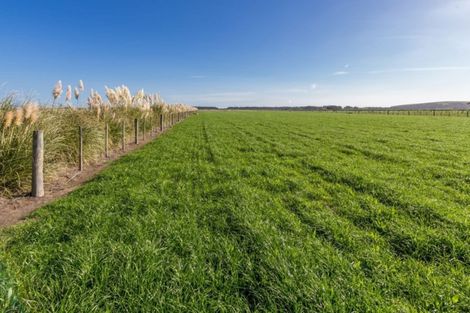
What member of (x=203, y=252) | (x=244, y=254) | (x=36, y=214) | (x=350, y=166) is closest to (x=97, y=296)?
(x=203, y=252)

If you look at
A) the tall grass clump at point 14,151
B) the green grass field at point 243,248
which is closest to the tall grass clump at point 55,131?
the tall grass clump at point 14,151

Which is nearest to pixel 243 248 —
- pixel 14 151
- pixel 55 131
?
pixel 14 151

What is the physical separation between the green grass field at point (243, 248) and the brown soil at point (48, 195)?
15.0 inches

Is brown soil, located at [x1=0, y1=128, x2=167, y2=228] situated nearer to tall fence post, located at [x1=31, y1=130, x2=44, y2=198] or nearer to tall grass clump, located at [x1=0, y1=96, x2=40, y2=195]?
tall fence post, located at [x1=31, y1=130, x2=44, y2=198]

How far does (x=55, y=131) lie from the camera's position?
6.21 metres

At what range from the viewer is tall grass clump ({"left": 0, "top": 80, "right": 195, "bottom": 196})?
4844 millimetres

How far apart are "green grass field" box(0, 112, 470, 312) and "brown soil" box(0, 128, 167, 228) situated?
1.25ft

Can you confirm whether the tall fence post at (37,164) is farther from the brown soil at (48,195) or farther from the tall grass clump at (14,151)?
the tall grass clump at (14,151)

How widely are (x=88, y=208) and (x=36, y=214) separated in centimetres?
74

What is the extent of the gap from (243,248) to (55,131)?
5664 millimetres

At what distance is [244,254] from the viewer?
2.91m

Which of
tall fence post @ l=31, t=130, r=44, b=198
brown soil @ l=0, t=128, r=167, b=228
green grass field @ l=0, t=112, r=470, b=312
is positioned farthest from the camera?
tall fence post @ l=31, t=130, r=44, b=198

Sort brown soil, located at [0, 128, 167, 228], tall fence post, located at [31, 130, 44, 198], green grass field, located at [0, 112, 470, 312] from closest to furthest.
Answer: green grass field, located at [0, 112, 470, 312] < brown soil, located at [0, 128, 167, 228] < tall fence post, located at [31, 130, 44, 198]

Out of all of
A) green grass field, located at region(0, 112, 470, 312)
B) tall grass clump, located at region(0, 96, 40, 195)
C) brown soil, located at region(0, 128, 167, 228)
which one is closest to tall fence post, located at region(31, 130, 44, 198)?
brown soil, located at region(0, 128, 167, 228)
